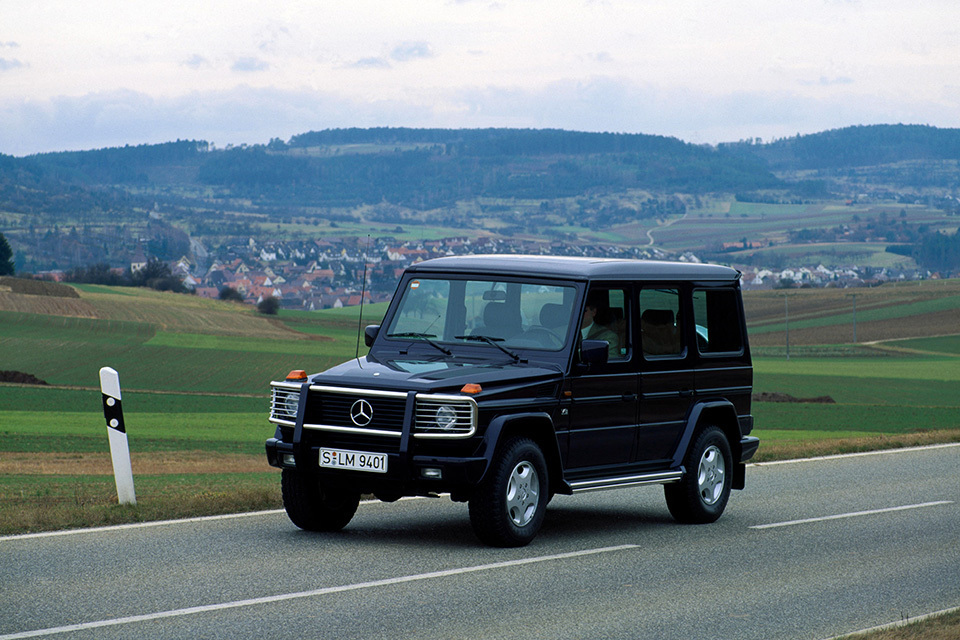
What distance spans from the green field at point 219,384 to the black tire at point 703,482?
3.73 m

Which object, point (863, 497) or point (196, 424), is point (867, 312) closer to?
point (196, 424)

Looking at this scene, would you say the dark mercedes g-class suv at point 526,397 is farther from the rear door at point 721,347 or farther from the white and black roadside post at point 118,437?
the white and black roadside post at point 118,437

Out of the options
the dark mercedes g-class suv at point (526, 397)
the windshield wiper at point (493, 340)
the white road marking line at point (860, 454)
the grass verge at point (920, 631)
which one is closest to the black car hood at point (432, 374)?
the dark mercedes g-class suv at point (526, 397)

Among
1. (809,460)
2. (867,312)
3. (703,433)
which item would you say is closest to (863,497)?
(703,433)

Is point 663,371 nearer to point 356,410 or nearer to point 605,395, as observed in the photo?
point 605,395

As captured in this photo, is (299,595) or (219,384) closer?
(299,595)

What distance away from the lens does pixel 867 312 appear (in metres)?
107

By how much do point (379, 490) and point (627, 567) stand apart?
1890 millimetres

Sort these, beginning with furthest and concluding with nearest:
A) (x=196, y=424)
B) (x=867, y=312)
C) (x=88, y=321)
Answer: (x=867, y=312) → (x=88, y=321) → (x=196, y=424)

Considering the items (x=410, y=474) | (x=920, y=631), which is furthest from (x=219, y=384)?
(x=920, y=631)

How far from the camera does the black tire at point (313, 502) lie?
381 inches

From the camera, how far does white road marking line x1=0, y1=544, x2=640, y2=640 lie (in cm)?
638

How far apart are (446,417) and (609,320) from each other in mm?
2189

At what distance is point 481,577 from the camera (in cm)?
820
